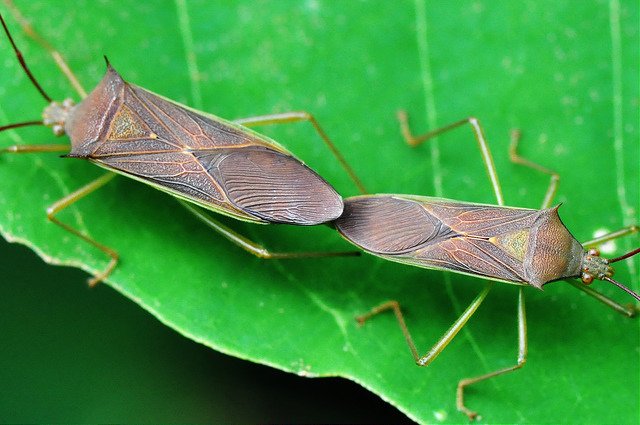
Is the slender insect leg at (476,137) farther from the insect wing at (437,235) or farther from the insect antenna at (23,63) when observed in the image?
the insect antenna at (23,63)

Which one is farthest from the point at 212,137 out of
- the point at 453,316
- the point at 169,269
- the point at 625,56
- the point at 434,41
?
the point at 625,56

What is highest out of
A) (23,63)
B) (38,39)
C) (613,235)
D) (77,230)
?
(38,39)

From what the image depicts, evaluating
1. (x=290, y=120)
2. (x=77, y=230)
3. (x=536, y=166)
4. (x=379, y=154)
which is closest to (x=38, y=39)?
(x=77, y=230)

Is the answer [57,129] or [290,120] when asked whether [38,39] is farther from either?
[290,120]

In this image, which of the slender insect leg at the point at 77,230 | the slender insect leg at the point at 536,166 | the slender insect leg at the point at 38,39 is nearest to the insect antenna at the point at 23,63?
the slender insect leg at the point at 38,39

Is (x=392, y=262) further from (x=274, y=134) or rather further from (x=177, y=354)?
(x=177, y=354)

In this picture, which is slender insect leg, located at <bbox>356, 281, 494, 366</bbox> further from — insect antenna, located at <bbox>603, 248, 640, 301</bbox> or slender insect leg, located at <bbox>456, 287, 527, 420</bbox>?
insect antenna, located at <bbox>603, 248, 640, 301</bbox>

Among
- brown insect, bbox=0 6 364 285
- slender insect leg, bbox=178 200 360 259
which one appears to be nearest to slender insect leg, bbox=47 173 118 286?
brown insect, bbox=0 6 364 285
